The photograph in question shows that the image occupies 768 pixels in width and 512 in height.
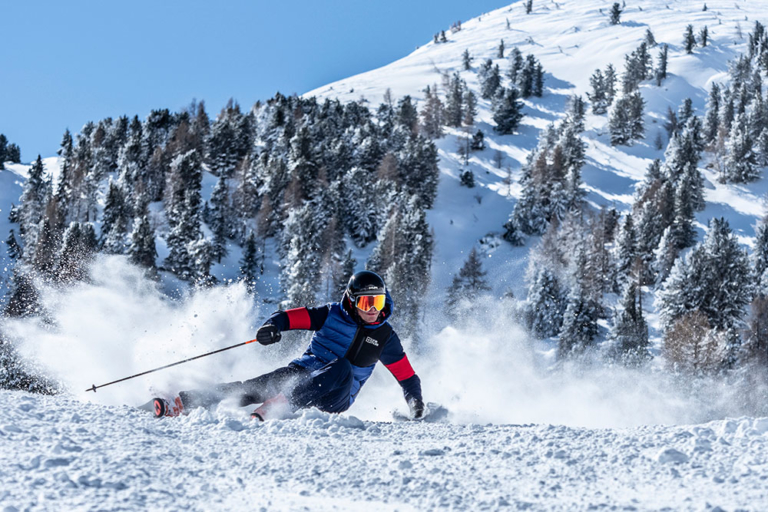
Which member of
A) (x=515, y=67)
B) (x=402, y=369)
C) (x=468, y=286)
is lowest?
(x=468, y=286)

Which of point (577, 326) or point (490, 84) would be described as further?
point (490, 84)

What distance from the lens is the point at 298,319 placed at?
23.6ft

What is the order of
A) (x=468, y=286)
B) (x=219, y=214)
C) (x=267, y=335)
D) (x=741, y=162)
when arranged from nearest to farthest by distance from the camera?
(x=267, y=335) < (x=468, y=286) < (x=219, y=214) < (x=741, y=162)

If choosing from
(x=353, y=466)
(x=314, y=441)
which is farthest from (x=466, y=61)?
(x=353, y=466)

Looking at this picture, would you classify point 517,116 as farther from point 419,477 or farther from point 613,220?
point 419,477

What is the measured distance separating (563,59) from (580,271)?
334ft

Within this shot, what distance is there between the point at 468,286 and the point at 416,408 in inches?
1921

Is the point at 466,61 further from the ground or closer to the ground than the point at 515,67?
further from the ground

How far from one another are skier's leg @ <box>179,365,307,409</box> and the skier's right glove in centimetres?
33

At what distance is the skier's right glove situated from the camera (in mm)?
6529

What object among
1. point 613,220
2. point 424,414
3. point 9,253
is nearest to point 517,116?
point 613,220

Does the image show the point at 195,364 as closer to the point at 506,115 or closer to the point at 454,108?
the point at 506,115

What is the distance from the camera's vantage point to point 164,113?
297ft

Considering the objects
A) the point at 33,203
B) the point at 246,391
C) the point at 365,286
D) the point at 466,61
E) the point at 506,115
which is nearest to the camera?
the point at 246,391
